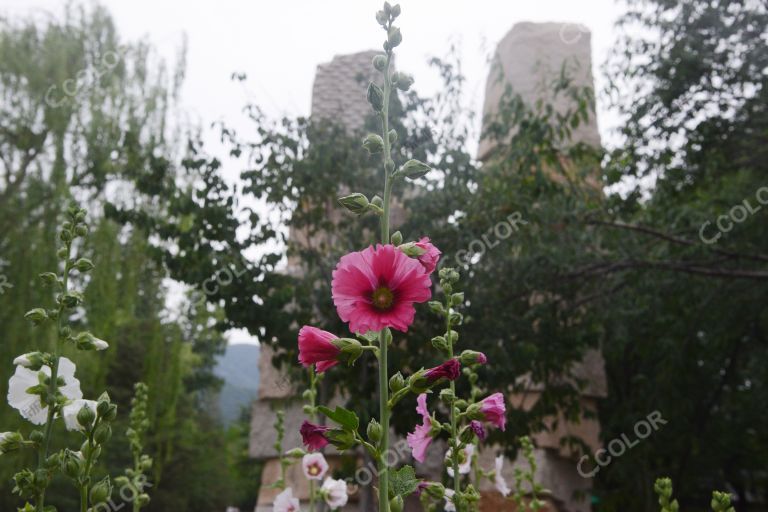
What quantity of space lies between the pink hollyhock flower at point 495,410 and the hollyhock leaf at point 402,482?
13.6 inches

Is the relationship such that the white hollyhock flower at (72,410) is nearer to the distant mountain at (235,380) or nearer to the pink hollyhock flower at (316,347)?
the pink hollyhock flower at (316,347)

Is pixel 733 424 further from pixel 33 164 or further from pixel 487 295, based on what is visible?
pixel 33 164

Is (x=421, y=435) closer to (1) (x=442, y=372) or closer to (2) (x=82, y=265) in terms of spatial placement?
(1) (x=442, y=372)

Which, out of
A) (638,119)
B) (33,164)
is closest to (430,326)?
(638,119)

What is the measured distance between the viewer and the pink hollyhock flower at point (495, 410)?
1.50 m

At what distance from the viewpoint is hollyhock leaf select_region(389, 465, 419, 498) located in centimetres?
117

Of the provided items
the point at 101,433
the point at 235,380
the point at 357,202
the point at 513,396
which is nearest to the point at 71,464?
the point at 101,433

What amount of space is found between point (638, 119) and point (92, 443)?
6077 millimetres

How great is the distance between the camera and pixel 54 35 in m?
8.75

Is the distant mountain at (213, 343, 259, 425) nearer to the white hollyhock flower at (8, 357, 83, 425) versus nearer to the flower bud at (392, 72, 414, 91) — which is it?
the white hollyhock flower at (8, 357, 83, 425)

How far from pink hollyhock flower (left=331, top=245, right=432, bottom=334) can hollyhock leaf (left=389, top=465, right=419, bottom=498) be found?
230 millimetres

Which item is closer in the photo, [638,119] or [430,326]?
[430,326]

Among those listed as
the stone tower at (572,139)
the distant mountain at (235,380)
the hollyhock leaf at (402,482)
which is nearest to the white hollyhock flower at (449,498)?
the hollyhock leaf at (402,482)

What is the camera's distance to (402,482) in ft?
Result: 3.88
